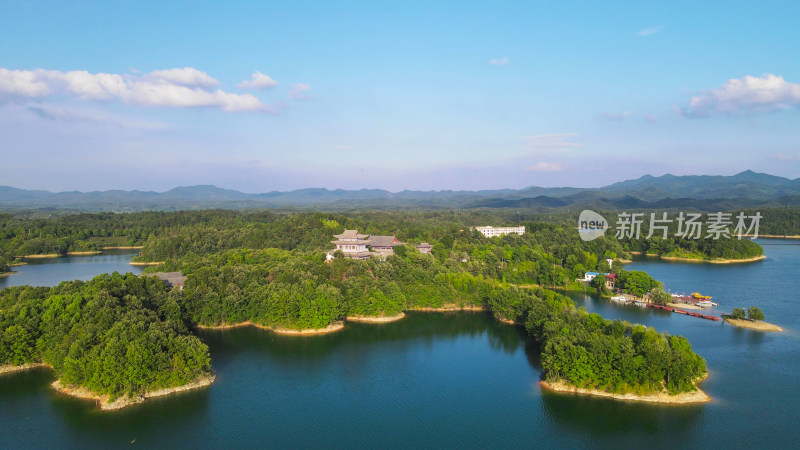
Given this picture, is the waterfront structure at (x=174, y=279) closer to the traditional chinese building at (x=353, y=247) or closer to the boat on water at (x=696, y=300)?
the traditional chinese building at (x=353, y=247)

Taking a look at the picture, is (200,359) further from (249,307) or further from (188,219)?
(188,219)

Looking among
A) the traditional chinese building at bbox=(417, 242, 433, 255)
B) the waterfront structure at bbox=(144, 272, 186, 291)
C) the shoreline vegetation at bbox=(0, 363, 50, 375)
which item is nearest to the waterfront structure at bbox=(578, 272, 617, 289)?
the traditional chinese building at bbox=(417, 242, 433, 255)

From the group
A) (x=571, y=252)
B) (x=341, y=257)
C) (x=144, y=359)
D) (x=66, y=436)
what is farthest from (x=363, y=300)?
(x=571, y=252)

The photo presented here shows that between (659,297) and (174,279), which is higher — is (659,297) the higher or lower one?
the lower one

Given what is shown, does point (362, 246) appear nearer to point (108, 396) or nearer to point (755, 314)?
point (108, 396)
